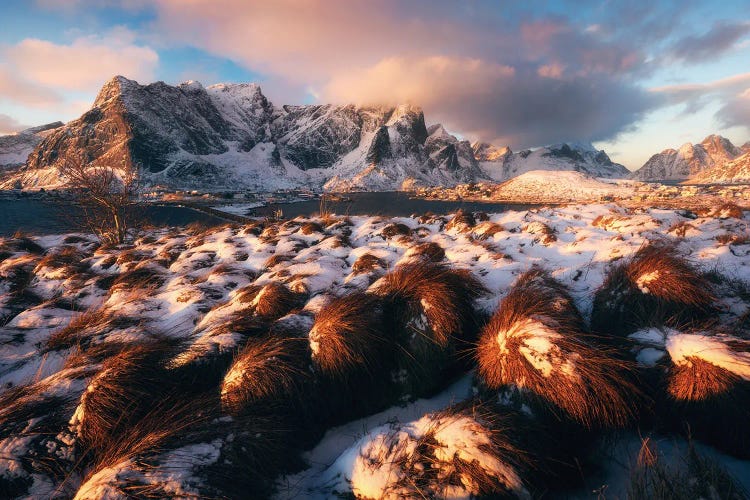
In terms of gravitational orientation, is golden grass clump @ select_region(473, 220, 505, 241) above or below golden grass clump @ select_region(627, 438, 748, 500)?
above

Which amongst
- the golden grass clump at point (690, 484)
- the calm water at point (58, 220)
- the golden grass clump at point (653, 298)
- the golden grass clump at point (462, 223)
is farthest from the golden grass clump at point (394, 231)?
the calm water at point (58, 220)

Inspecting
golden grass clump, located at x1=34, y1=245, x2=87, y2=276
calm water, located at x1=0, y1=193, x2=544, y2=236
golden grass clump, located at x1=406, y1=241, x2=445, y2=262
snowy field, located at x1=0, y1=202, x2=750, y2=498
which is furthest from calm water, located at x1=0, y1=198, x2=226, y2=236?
golden grass clump, located at x1=406, y1=241, x2=445, y2=262

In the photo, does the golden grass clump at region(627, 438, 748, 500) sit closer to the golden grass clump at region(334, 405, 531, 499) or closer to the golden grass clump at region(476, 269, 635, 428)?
the golden grass clump at region(476, 269, 635, 428)

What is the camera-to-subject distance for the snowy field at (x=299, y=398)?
2234mm

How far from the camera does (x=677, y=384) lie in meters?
2.69

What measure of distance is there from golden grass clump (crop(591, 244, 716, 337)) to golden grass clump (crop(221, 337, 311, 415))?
141 inches

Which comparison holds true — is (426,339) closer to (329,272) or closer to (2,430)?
(329,272)

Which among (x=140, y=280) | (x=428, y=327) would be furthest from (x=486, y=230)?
(x=140, y=280)

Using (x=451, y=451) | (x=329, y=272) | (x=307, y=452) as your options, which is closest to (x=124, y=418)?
(x=307, y=452)

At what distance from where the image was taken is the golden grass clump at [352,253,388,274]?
6.22m

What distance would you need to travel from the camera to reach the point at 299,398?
326 cm

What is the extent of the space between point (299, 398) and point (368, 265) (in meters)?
3.53

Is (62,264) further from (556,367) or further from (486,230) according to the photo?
(486,230)

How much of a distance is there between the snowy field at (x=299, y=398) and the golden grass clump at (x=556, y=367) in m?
0.04
